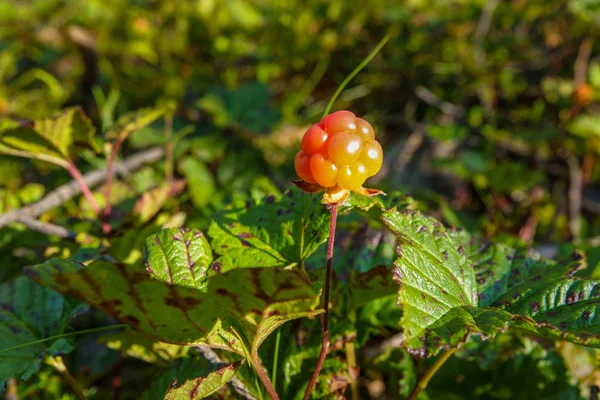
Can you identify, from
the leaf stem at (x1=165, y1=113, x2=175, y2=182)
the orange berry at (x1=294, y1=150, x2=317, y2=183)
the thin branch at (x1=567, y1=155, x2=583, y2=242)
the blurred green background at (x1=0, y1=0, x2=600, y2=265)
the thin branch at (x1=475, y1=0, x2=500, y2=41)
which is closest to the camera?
the orange berry at (x1=294, y1=150, x2=317, y2=183)

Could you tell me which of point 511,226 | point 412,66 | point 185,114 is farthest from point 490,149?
point 185,114

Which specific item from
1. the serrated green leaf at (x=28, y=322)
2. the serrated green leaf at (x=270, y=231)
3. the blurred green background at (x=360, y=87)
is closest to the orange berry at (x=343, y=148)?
the serrated green leaf at (x=270, y=231)

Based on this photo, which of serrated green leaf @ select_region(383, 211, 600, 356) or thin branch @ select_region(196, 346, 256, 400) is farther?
thin branch @ select_region(196, 346, 256, 400)

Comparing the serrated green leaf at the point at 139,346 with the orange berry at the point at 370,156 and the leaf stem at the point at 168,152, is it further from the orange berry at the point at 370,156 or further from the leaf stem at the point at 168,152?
the leaf stem at the point at 168,152

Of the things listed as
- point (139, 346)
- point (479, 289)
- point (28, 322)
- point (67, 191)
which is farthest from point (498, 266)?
point (67, 191)

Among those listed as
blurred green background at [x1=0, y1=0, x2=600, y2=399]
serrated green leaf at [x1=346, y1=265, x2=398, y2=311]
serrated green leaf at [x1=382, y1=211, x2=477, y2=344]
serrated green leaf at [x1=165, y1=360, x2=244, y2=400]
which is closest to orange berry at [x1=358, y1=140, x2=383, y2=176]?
serrated green leaf at [x1=382, y1=211, x2=477, y2=344]

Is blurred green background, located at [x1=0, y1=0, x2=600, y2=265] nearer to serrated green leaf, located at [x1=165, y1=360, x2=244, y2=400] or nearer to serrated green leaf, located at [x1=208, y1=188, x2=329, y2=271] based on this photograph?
serrated green leaf, located at [x1=208, y1=188, x2=329, y2=271]

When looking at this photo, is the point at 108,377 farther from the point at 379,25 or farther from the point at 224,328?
the point at 379,25
